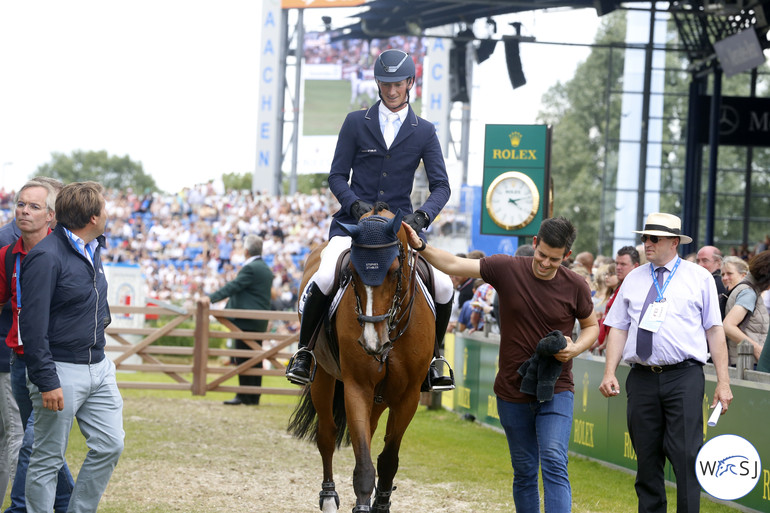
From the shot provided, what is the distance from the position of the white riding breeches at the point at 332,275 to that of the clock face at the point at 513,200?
21.0 ft

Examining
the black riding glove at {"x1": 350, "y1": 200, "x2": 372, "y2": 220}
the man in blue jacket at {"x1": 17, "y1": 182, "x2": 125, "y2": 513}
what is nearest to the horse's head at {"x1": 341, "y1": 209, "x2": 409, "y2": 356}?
the black riding glove at {"x1": 350, "y1": 200, "x2": 372, "y2": 220}

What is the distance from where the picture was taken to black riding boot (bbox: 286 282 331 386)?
633 centimetres

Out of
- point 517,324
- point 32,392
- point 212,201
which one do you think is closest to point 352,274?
point 517,324

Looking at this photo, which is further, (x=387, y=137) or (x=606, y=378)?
(x=387, y=137)

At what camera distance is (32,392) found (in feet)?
16.4

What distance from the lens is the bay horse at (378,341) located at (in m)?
5.39

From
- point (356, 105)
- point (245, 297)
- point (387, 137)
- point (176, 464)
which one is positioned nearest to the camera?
point (387, 137)

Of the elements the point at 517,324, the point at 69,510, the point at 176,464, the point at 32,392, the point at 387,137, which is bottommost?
the point at 176,464

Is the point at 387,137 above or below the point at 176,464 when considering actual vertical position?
above

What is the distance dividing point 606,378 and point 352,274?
5.44ft

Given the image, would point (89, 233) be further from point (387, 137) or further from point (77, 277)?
point (387, 137)

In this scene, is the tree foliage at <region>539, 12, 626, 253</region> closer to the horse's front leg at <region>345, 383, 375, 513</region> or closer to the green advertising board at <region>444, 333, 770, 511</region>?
the green advertising board at <region>444, 333, 770, 511</region>

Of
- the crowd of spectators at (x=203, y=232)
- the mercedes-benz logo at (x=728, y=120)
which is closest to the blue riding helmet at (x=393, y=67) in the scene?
the mercedes-benz logo at (x=728, y=120)

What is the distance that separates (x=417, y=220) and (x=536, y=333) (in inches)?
39.2
